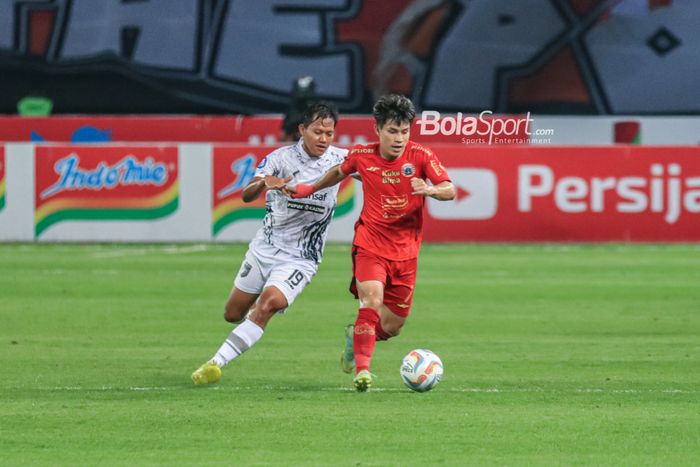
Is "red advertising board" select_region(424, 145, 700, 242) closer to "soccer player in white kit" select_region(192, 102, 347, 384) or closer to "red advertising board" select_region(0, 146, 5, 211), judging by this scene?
"red advertising board" select_region(0, 146, 5, 211)

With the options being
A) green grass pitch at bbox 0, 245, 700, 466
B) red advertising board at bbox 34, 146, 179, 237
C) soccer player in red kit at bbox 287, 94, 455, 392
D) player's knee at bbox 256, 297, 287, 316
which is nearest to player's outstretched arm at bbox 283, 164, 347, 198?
soccer player in red kit at bbox 287, 94, 455, 392

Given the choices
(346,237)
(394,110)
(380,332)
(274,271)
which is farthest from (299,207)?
(346,237)

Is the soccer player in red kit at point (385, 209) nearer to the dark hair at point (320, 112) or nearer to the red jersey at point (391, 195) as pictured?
the red jersey at point (391, 195)

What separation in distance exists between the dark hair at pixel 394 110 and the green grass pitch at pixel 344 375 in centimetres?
181

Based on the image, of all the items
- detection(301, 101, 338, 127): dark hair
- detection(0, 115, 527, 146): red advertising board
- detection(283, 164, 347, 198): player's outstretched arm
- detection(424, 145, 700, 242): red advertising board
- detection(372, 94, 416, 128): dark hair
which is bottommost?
detection(283, 164, 347, 198): player's outstretched arm

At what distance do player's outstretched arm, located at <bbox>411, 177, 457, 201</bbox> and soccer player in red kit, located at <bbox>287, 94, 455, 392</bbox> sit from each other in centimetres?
1

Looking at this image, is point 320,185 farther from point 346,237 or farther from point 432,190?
point 346,237

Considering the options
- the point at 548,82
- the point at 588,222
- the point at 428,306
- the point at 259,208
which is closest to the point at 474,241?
the point at 588,222

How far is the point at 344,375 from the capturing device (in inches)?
430

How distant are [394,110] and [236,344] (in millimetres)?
1971

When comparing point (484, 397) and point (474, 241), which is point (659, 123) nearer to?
point (474, 241)

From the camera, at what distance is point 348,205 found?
2286 cm

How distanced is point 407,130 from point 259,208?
1309cm

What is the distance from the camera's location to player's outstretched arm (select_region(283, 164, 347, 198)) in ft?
33.7
